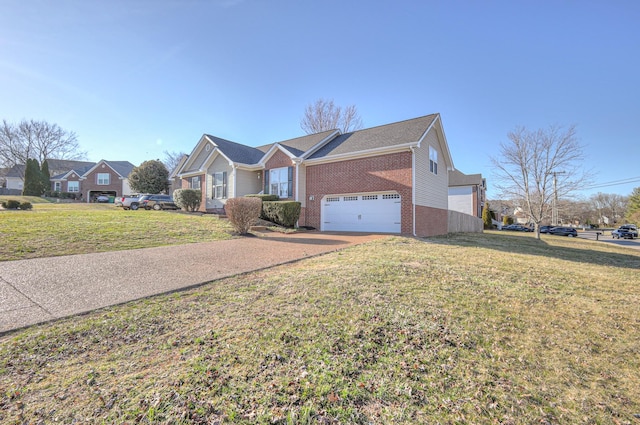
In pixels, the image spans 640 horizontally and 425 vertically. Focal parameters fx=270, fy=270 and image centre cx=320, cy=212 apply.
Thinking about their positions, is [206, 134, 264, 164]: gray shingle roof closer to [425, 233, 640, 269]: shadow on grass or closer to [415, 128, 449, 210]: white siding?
[415, 128, 449, 210]: white siding

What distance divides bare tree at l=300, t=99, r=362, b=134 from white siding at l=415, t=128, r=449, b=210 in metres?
15.8

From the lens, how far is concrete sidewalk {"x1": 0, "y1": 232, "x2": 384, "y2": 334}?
403cm

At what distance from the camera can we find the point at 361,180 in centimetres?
1452

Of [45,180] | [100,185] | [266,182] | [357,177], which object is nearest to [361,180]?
[357,177]

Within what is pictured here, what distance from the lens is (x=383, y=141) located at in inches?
565

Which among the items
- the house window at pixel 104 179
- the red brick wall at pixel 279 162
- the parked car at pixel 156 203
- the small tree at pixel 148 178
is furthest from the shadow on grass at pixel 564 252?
the house window at pixel 104 179

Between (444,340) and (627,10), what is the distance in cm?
1395

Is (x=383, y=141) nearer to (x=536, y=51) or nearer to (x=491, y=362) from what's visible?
(x=536, y=51)

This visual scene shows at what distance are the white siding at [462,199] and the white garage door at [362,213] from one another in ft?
79.4

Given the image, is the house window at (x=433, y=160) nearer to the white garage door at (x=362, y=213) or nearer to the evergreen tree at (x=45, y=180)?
the white garage door at (x=362, y=213)

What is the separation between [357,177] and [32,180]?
41726 mm

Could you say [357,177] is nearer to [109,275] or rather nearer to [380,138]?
[380,138]

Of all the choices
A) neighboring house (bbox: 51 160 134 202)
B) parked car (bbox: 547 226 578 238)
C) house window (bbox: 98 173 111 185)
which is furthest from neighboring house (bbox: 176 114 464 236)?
house window (bbox: 98 173 111 185)

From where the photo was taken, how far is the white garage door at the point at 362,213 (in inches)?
544
